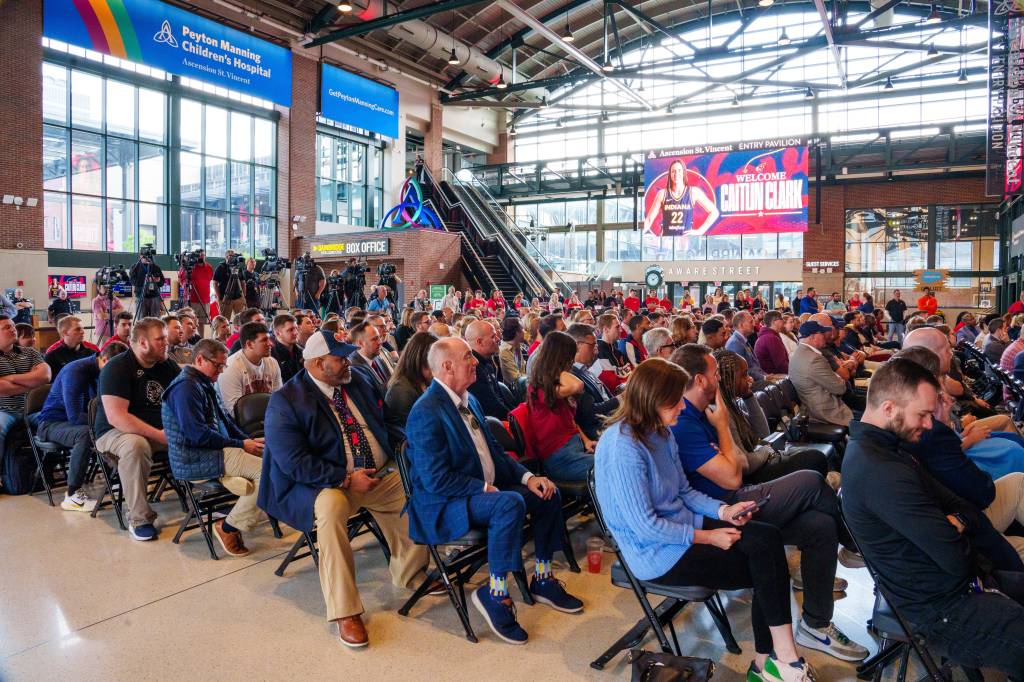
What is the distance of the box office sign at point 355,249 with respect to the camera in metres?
21.6

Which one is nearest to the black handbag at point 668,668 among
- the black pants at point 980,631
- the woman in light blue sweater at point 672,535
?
the woman in light blue sweater at point 672,535

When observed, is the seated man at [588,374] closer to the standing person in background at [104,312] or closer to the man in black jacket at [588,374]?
A: the man in black jacket at [588,374]

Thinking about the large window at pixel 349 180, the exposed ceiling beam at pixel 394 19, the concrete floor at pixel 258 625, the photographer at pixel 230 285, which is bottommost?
the concrete floor at pixel 258 625

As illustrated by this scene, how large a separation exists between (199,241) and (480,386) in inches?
717

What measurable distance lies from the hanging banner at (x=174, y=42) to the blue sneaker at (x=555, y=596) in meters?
17.1

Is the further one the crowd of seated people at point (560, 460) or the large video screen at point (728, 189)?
the large video screen at point (728, 189)

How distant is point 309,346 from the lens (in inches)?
142

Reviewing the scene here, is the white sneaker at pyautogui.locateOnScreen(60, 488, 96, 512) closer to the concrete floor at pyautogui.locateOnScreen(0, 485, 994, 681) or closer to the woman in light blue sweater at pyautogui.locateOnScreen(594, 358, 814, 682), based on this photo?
the concrete floor at pyautogui.locateOnScreen(0, 485, 994, 681)

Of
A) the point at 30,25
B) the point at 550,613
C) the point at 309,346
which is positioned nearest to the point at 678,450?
the point at 550,613

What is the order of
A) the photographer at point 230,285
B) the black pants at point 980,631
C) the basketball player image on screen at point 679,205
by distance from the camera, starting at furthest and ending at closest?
1. the basketball player image on screen at point 679,205
2. the photographer at point 230,285
3. the black pants at point 980,631

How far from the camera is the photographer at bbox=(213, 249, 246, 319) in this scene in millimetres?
10945

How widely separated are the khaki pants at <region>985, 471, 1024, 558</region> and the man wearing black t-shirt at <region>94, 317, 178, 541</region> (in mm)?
4544

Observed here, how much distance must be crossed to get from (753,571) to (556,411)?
1.71 meters

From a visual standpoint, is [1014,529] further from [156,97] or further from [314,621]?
[156,97]
